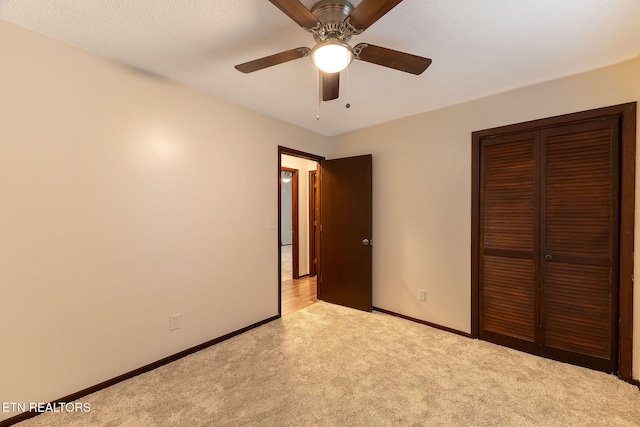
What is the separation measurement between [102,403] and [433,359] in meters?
2.44

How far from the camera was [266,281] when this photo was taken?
306 cm

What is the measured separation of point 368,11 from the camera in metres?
1.20

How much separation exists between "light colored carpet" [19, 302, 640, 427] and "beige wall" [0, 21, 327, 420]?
13.3 inches

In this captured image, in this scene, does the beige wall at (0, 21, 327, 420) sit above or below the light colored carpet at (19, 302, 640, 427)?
above

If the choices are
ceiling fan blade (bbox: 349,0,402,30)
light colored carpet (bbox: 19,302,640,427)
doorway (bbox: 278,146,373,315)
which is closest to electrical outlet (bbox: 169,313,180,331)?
light colored carpet (bbox: 19,302,640,427)

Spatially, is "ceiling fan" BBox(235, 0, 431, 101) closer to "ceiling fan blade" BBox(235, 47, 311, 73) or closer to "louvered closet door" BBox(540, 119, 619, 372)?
"ceiling fan blade" BBox(235, 47, 311, 73)

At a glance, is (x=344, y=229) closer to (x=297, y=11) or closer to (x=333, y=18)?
(x=333, y=18)

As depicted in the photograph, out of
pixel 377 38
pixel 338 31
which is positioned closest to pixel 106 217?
pixel 338 31

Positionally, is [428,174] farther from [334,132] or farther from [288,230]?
[288,230]

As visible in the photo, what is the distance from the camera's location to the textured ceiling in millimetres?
1461

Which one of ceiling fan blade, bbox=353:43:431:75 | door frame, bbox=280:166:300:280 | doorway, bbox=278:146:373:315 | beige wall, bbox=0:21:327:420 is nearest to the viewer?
ceiling fan blade, bbox=353:43:431:75

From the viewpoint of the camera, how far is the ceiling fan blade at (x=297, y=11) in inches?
44.8

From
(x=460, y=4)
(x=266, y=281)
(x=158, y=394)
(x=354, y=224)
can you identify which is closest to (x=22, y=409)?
(x=158, y=394)

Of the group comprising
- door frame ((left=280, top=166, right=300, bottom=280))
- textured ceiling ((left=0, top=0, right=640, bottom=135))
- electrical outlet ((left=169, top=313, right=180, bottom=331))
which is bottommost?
electrical outlet ((left=169, top=313, right=180, bottom=331))
